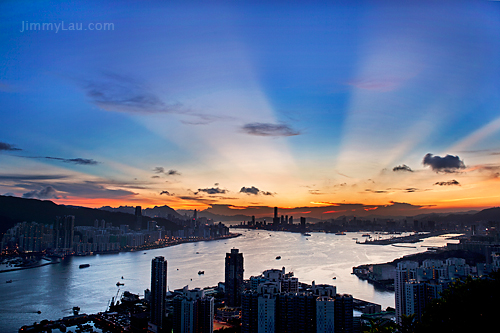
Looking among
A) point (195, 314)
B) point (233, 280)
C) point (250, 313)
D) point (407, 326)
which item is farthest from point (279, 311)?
point (407, 326)

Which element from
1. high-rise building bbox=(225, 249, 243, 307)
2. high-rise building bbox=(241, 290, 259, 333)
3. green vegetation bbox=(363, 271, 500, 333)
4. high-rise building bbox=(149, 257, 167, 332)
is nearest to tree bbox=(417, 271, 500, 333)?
green vegetation bbox=(363, 271, 500, 333)

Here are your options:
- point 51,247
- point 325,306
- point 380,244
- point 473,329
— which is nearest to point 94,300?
point 325,306

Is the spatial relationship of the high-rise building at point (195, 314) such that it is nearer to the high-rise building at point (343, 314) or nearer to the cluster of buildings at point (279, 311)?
the cluster of buildings at point (279, 311)

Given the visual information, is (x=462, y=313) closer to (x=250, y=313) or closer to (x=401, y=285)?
(x=250, y=313)

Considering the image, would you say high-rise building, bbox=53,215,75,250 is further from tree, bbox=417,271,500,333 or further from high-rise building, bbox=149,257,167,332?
tree, bbox=417,271,500,333

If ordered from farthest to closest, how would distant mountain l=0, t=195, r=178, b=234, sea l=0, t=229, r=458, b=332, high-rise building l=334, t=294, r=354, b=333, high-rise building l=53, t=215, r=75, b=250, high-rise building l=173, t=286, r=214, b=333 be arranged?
distant mountain l=0, t=195, r=178, b=234 → high-rise building l=53, t=215, r=75, b=250 → sea l=0, t=229, r=458, b=332 → high-rise building l=173, t=286, r=214, b=333 → high-rise building l=334, t=294, r=354, b=333

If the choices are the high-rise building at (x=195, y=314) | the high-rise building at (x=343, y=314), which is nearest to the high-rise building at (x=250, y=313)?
the high-rise building at (x=195, y=314)
